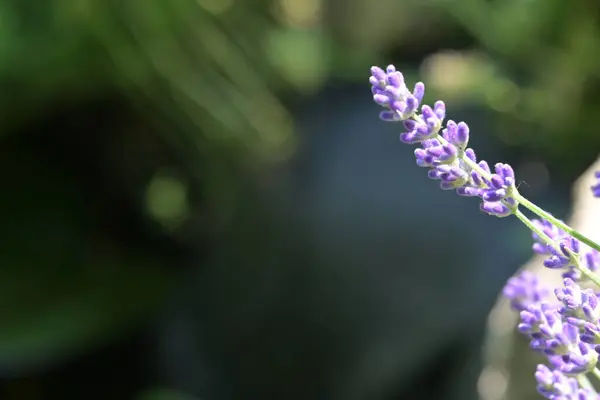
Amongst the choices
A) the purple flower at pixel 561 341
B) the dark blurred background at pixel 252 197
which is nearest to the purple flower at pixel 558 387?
the purple flower at pixel 561 341

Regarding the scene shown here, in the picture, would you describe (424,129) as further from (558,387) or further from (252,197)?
(252,197)

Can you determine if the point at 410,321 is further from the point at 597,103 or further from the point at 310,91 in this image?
the point at 310,91

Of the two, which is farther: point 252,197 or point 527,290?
point 252,197

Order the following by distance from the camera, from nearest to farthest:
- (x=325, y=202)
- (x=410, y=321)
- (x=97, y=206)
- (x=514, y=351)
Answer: (x=514, y=351), (x=410, y=321), (x=325, y=202), (x=97, y=206)

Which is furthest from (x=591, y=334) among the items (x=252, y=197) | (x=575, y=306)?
(x=252, y=197)

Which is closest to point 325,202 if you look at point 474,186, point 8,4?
point 8,4

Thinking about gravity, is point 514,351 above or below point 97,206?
below
